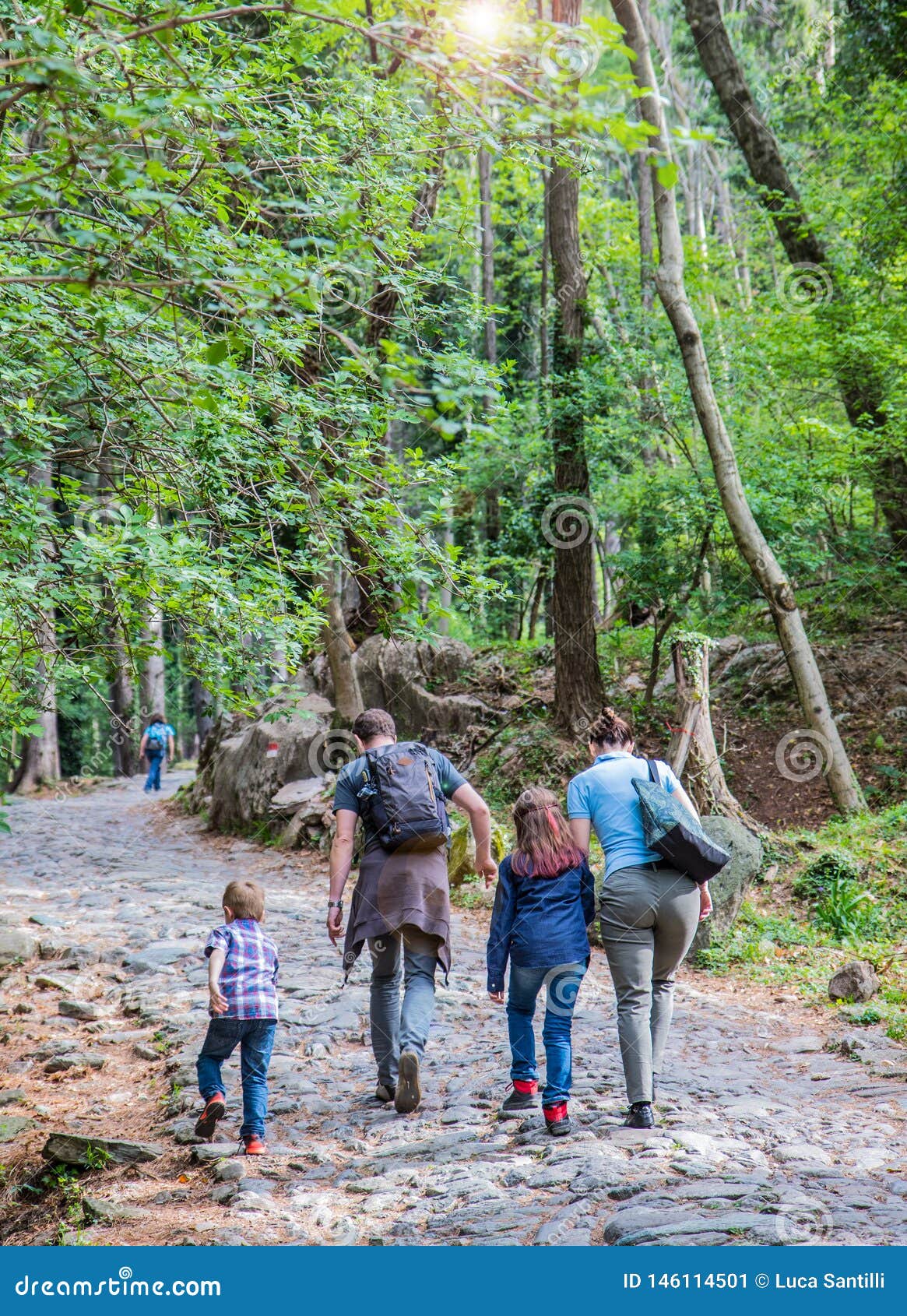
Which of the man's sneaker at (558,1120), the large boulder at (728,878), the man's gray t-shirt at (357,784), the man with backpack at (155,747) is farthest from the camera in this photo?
the man with backpack at (155,747)

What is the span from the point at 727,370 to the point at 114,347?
38.9 ft

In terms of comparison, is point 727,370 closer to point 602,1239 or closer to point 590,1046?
point 590,1046

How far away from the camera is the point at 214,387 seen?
225 inches

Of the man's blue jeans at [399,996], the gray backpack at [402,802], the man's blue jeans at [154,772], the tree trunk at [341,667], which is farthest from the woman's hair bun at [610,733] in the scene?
the man's blue jeans at [154,772]

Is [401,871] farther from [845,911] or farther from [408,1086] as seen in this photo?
[845,911]

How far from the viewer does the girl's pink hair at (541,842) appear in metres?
5.02

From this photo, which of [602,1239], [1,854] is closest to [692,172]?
[1,854]

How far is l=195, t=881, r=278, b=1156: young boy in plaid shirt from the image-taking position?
4805 millimetres

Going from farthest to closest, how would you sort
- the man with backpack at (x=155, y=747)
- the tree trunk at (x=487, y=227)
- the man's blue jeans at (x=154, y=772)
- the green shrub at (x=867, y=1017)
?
the man's blue jeans at (x=154, y=772)
the man with backpack at (x=155, y=747)
the tree trunk at (x=487, y=227)
the green shrub at (x=867, y=1017)

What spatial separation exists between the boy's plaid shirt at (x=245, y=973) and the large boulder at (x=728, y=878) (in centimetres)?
536

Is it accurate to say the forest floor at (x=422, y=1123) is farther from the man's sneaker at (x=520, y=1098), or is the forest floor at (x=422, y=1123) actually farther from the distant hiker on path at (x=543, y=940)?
the distant hiker on path at (x=543, y=940)

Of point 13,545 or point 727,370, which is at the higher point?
point 727,370

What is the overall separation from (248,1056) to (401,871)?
116 cm

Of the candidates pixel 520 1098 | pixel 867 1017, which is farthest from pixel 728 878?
pixel 520 1098
